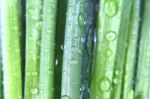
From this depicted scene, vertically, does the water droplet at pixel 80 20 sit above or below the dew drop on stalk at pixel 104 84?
above

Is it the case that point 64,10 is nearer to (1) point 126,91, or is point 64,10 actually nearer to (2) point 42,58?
(2) point 42,58

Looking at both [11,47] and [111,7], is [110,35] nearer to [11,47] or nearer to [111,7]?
[111,7]

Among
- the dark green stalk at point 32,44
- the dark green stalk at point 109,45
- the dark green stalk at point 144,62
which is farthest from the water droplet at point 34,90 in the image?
the dark green stalk at point 144,62

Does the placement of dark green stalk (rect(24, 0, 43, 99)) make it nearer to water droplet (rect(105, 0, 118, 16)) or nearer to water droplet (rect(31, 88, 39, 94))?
water droplet (rect(31, 88, 39, 94))

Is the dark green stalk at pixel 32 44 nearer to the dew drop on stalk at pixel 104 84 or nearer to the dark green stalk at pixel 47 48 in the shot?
the dark green stalk at pixel 47 48

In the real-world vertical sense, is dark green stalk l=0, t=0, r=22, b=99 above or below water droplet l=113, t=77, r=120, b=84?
above

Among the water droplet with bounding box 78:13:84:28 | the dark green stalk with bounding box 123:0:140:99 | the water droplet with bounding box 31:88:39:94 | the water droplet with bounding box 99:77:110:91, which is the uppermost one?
the water droplet with bounding box 78:13:84:28

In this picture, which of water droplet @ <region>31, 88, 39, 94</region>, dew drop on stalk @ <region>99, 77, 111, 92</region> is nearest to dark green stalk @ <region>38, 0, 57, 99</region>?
water droplet @ <region>31, 88, 39, 94</region>
